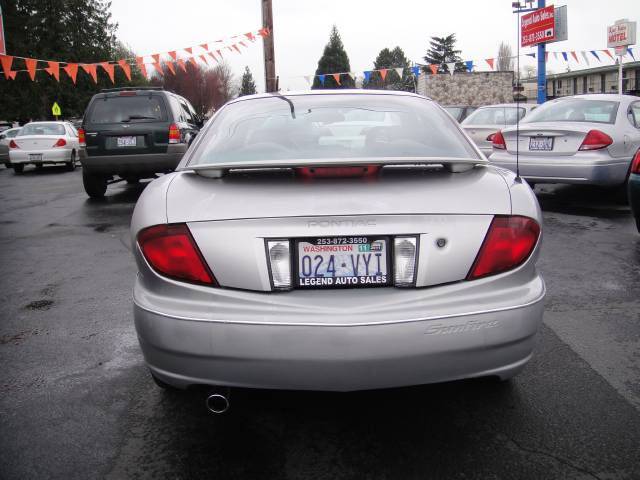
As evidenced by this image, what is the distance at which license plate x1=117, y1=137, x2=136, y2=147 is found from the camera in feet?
33.2

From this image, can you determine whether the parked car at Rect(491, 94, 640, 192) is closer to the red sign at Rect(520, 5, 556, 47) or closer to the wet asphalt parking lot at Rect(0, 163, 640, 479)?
the wet asphalt parking lot at Rect(0, 163, 640, 479)

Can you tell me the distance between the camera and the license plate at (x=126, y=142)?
1013 centimetres

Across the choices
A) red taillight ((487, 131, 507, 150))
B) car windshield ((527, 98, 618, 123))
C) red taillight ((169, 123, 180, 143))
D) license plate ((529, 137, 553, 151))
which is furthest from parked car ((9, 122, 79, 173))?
license plate ((529, 137, 553, 151))

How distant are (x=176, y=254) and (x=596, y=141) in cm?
676

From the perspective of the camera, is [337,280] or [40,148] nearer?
[337,280]

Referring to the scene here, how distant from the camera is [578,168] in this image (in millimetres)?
7754

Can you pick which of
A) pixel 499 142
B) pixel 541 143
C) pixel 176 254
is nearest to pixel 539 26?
pixel 499 142

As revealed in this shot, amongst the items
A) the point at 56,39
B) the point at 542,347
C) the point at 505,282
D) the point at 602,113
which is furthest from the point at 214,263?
the point at 56,39

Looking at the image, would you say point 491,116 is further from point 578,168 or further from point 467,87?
point 467,87

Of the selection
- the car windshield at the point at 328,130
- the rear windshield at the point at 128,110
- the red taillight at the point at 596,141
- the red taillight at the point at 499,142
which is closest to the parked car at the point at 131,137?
the rear windshield at the point at 128,110

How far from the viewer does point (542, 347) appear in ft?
11.4

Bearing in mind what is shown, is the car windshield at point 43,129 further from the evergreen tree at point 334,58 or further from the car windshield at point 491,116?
the evergreen tree at point 334,58

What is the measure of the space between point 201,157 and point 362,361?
134 cm

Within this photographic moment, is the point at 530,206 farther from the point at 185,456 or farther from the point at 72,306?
the point at 72,306
